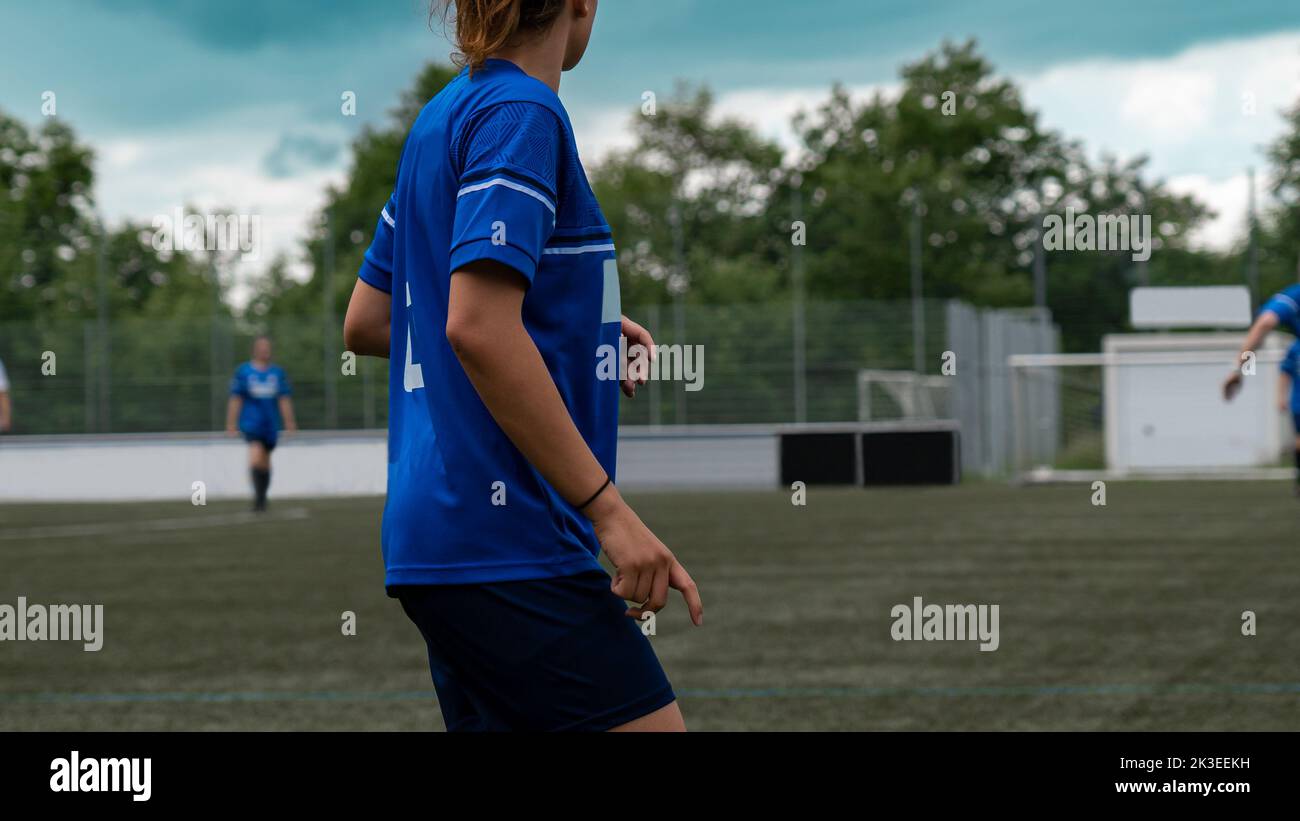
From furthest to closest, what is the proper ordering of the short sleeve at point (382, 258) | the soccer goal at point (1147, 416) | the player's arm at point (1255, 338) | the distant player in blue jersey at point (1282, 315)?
the soccer goal at point (1147, 416), the distant player in blue jersey at point (1282, 315), the player's arm at point (1255, 338), the short sleeve at point (382, 258)

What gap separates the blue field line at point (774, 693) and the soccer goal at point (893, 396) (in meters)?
20.8

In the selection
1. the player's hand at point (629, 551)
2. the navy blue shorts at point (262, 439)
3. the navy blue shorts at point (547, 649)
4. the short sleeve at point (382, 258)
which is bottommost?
the navy blue shorts at point (547, 649)

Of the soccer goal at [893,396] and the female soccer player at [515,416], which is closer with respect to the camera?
the female soccer player at [515,416]

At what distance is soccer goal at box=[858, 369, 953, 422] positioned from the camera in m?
27.7

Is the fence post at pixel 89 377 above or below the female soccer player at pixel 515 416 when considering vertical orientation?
above

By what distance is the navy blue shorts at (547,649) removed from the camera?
7.55 feet

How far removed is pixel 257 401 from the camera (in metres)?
20.4

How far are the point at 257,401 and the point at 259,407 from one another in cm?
9

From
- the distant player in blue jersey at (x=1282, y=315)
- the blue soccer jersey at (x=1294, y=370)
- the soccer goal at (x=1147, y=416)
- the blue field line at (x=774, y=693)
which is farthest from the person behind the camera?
the soccer goal at (x=1147, y=416)

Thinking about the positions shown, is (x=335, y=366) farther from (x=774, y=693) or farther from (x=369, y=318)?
(x=369, y=318)

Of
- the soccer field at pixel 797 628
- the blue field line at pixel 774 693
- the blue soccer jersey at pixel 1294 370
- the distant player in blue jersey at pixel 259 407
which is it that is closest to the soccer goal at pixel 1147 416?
the soccer field at pixel 797 628

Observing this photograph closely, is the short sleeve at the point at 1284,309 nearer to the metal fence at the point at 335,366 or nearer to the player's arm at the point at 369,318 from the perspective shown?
the player's arm at the point at 369,318
